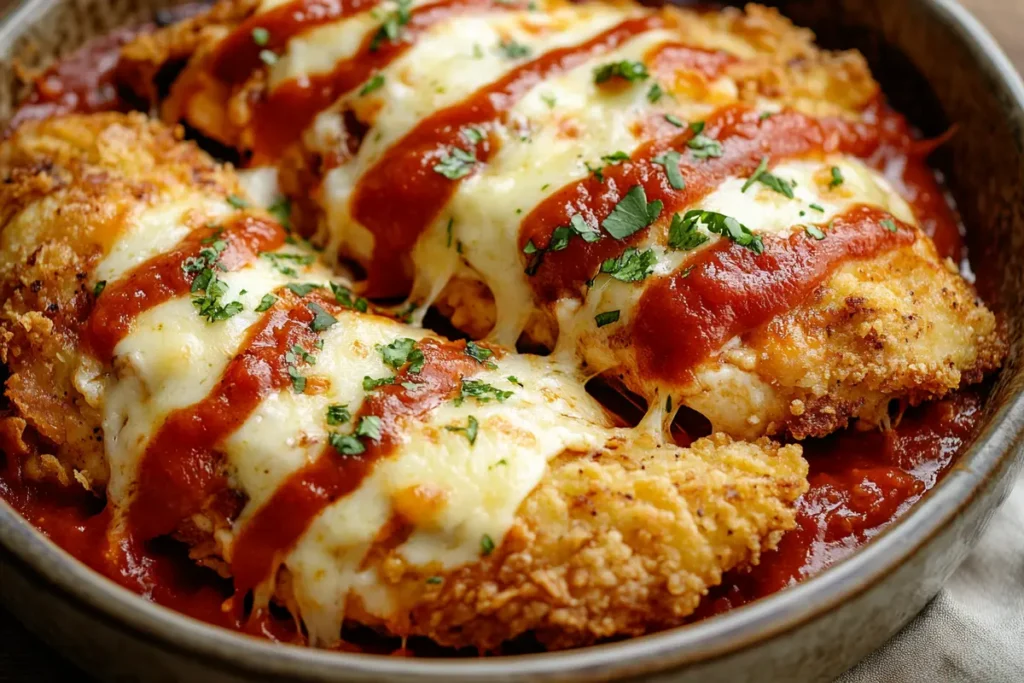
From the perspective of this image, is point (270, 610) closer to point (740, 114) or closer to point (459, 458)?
point (459, 458)

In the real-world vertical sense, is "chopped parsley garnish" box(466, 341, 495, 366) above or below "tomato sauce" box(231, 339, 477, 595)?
above

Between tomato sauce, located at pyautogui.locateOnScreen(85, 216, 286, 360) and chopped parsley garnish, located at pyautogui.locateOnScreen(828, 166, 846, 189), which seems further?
chopped parsley garnish, located at pyautogui.locateOnScreen(828, 166, 846, 189)

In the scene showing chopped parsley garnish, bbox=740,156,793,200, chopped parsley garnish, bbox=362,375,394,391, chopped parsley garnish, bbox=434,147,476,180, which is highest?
chopped parsley garnish, bbox=740,156,793,200

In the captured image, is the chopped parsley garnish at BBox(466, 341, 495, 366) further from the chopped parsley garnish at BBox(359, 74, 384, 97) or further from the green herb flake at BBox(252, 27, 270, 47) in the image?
the green herb flake at BBox(252, 27, 270, 47)

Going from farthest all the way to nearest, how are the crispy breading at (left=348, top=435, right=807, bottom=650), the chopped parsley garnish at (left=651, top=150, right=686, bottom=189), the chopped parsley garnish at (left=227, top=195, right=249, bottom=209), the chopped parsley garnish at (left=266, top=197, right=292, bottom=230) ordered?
the chopped parsley garnish at (left=266, top=197, right=292, bottom=230)
the chopped parsley garnish at (left=227, top=195, right=249, bottom=209)
the chopped parsley garnish at (left=651, top=150, right=686, bottom=189)
the crispy breading at (left=348, top=435, right=807, bottom=650)

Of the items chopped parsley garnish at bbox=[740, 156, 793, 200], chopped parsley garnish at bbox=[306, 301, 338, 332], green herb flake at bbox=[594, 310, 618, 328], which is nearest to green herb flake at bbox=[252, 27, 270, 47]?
chopped parsley garnish at bbox=[306, 301, 338, 332]

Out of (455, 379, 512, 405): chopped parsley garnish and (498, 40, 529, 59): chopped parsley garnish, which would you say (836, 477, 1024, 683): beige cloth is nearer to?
(455, 379, 512, 405): chopped parsley garnish

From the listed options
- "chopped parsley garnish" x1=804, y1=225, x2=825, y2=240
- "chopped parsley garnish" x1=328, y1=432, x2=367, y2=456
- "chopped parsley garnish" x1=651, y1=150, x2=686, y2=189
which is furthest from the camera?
"chopped parsley garnish" x1=651, y1=150, x2=686, y2=189

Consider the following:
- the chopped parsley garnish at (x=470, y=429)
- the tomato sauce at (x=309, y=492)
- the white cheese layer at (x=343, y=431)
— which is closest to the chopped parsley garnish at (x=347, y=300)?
the white cheese layer at (x=343, y=431)
